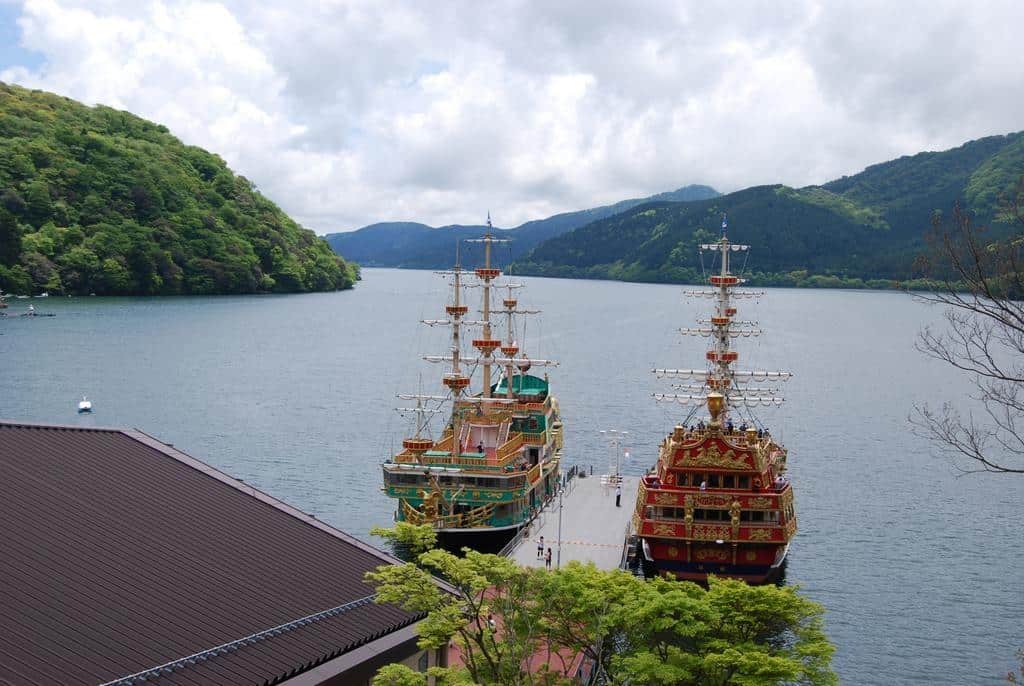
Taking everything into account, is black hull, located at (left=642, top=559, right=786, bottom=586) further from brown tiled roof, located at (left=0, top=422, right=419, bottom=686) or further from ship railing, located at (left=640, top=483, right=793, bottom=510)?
brown tiled roof, located at (left=0, top=422, right=419, bottom=686)

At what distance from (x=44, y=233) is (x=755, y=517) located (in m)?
155

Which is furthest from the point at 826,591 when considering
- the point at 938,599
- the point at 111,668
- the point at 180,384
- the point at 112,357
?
the point at 112,357

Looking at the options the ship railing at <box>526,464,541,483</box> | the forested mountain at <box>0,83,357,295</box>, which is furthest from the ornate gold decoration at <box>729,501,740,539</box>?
the forested mountain at <box>0,83,357,295</box>

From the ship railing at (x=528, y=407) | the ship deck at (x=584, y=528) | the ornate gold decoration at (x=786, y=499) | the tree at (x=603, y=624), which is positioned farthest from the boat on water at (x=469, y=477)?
the tree at (x=603, y=624)

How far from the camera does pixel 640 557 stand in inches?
1943

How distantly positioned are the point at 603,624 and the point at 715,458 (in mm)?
27418

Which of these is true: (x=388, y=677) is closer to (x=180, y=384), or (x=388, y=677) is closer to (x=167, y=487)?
(x=167, y=487)

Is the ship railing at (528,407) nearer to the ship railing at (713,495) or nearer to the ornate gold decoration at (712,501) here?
the ship railing at (713,495)

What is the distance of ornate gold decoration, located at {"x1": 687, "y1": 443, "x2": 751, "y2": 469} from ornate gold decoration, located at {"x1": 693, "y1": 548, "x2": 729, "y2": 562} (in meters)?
3.98

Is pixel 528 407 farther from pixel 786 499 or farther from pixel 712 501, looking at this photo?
pixel 786 499

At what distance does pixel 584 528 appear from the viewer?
5031 cm

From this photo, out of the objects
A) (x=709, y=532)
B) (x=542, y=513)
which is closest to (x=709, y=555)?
(x=709, y=532)

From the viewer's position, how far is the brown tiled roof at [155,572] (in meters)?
15.7

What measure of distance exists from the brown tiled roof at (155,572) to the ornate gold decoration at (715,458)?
87.0 feet
